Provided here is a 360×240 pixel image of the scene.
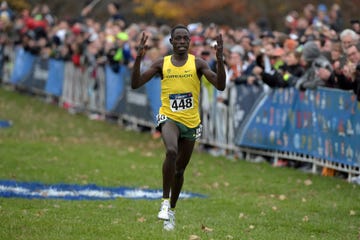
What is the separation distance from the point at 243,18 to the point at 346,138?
28.4 meters

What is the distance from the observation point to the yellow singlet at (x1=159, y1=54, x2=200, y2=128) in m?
11.0

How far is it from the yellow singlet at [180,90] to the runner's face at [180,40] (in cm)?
22

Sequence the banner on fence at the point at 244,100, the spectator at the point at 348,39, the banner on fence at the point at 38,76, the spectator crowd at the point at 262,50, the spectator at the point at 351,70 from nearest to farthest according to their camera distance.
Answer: the spectator at the point at 351,70, the spectator at the point at 348,39, the spectator crowd at the point at 262,50, the banner on fence at the point at 244,100, the banner on fence at the point at 38,76

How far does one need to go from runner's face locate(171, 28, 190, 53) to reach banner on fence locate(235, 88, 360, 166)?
5185 millimetres

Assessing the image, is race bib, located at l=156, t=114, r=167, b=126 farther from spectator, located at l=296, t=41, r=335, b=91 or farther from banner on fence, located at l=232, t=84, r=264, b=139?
banner on fence, located at l=232, t=84, r=264, b=139

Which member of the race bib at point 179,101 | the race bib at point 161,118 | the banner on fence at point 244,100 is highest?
the banner on fence at point 244,100

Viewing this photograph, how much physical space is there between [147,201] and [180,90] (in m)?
2.83

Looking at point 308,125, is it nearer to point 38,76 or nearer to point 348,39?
point 348,39

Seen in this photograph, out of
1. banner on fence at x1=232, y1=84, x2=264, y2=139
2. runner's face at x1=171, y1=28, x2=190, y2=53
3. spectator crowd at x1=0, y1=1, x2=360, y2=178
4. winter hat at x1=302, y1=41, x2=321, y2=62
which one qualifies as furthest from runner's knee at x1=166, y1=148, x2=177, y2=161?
banner on fence at x1=232, y1=84, x2=264, y2=139

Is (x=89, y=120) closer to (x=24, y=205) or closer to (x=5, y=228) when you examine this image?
(x=24, y=205)

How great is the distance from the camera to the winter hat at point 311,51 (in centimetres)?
1669

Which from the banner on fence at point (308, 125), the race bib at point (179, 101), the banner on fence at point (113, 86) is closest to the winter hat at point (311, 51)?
the banner on fence at point (308, 125)

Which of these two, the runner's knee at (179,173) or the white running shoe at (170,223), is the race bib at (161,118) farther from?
the white running shoe at (170,223)

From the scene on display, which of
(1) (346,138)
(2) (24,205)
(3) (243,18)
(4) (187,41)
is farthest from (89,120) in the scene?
(3) (243,18)
